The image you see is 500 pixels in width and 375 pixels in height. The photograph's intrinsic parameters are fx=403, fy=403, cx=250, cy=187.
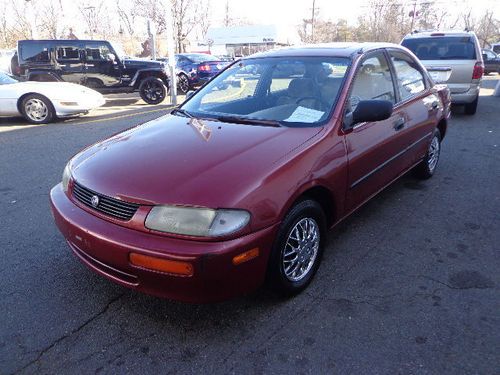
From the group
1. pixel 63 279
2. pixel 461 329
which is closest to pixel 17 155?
pixel 63 279

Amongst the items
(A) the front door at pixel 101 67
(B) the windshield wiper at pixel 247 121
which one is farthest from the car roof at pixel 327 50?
(A) the front door at pixel 101 67

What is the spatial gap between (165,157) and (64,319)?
1194 mm

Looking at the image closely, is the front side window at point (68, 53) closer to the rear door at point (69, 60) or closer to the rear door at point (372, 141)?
the rear door at point (69, 60)

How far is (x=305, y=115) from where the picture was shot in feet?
9.89

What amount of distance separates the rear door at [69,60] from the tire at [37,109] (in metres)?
3.05

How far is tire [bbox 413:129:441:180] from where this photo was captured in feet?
15.5

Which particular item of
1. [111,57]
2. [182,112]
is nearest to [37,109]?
[111,57]

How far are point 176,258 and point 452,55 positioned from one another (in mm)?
8669

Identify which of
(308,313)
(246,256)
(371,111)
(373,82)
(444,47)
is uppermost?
(444,47)

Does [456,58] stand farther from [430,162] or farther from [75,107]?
[75,107]

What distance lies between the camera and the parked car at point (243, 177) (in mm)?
Result: 2127

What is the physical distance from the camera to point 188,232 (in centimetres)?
211

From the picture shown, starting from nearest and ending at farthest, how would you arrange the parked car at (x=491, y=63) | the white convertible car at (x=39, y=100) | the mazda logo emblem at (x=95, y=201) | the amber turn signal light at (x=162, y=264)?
1. the amber turn signal light at (x=162, y=264)
2. the mazda logo emblem at (x=95, y=201)
3. the white convertible car at (x=39, y=100)
4. the parked car at (x=491, y=63)

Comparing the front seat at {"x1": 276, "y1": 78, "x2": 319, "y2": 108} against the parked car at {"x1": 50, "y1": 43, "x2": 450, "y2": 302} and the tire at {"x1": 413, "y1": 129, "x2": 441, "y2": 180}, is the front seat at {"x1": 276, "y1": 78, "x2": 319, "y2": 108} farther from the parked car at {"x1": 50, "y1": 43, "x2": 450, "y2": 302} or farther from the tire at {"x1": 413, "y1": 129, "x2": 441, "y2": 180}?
the tire at {"x1": 413, "y1": 129, "x2": 441, "y2": 180}
